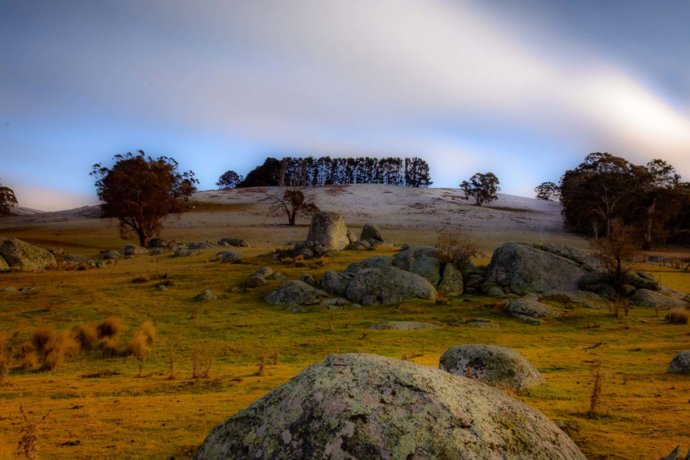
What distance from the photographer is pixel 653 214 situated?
6700 centimetres

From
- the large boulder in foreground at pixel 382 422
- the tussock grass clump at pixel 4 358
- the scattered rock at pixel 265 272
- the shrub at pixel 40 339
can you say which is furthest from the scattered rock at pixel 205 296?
the large boulder in foreground at pixel 382 422

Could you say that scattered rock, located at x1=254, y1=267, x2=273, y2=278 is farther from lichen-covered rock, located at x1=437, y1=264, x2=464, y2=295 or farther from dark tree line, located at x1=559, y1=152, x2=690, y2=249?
dark tree line, located at x1=559, y1=152, x2=690, y2=249

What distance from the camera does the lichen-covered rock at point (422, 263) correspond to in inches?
1173

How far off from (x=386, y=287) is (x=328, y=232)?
→ 53.2ft

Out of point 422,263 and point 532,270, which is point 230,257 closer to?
point 422,263

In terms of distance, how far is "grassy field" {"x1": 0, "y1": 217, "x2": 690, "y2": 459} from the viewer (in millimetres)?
7664

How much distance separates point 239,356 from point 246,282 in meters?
12.4

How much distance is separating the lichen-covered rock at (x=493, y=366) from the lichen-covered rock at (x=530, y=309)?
12074mm

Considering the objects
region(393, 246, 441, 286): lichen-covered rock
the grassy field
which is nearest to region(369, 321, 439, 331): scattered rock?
the grassy field

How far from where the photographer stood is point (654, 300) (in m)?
26.5

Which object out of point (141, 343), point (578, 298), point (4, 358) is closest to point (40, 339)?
point (4, 358)

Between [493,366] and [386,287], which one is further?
[386,287]

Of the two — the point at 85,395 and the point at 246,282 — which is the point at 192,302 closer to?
the point at 246,282

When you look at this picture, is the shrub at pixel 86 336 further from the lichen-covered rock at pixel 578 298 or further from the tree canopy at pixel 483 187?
the tree canopy at pixel 483 187
